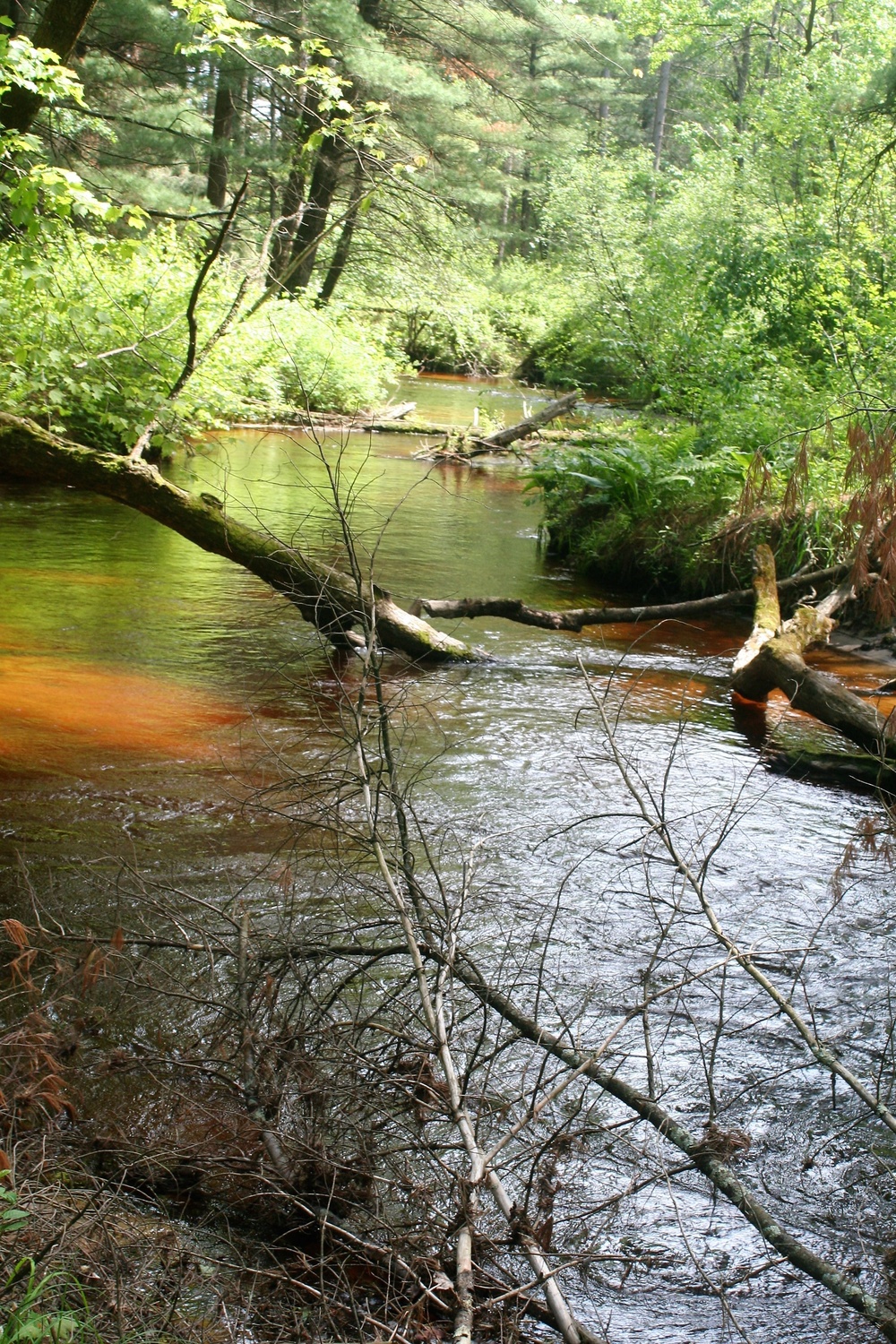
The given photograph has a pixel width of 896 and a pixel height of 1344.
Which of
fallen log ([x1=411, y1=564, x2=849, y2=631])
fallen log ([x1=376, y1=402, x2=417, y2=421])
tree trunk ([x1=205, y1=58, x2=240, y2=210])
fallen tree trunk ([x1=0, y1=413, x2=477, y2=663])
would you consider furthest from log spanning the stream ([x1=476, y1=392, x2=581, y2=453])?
fallen tree trunk ([x1=0, y1=413, x2=477, y2=663])

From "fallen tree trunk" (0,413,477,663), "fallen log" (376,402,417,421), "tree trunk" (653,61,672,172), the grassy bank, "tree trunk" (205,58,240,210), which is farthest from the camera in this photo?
"tree trunk" (653,61,672,172)

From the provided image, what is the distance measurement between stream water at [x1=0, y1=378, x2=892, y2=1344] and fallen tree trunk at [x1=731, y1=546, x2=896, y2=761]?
381mm

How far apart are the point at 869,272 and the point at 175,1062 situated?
1658 centimetres

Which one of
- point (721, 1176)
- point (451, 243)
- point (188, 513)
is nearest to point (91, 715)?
point (188, 513)

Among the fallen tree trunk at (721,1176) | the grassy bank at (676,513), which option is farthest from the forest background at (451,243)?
the fallen tree trunk at (721,1176)

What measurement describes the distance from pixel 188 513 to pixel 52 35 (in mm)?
4375

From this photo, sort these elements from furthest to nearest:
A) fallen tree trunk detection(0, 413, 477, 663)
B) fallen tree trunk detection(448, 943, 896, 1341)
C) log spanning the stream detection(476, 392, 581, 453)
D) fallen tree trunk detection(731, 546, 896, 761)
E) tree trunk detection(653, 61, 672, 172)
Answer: tree trunk detection(653, 61, 672, 172) < log spanning the stream detection(476, 392, 581, 453) < fallen tree trunk detection(0, 413, 477, 663) < fallen tree trunk detection(731, 546, 896, 761) < fallen tree trunk detection(448, 943, 896, 1341)

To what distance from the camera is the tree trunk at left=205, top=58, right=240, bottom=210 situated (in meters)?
20.3

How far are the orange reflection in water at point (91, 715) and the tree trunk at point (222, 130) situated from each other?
14.9 m

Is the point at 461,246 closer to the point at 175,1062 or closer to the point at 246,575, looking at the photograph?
the point at 246,575

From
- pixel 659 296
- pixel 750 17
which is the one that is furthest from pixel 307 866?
pixel 750 17

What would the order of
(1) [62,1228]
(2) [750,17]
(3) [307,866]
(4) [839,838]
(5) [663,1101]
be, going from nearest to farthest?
(1) [62,1228] < (5) [663,1101] < (3) [307,866] < (4) [839,838] < (2) [750,17]

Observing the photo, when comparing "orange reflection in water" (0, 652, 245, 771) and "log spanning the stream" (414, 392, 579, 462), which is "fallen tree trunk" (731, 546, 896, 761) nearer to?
"orange reflection in water" (0, 652, 245, 771)

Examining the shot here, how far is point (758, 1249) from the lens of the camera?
3.16 metres
